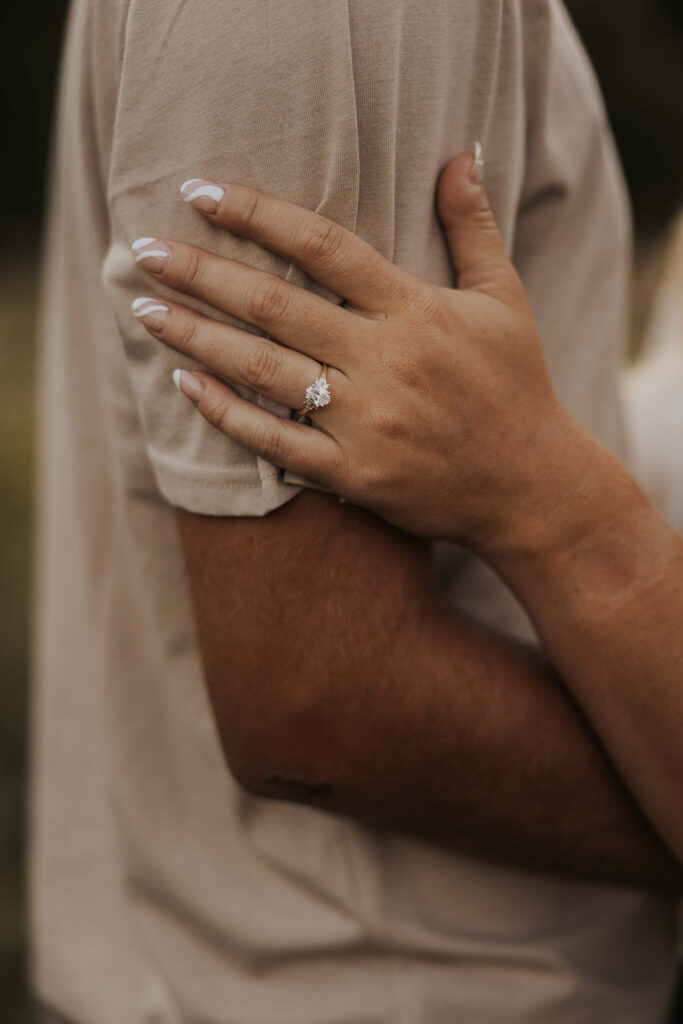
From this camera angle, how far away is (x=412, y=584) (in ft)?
3.20

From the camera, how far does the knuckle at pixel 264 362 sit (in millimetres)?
867

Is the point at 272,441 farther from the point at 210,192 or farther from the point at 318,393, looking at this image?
the point at 210,192

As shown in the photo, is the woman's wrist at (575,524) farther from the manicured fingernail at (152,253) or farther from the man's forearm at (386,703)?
the manicured fingernail at (152,253)

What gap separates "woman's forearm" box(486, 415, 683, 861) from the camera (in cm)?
98

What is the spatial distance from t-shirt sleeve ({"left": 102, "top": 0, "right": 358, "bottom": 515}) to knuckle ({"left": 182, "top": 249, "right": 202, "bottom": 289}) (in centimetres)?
2

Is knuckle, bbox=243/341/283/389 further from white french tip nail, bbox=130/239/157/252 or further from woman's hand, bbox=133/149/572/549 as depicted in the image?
white french tip nail, bbox=130/239/157/252

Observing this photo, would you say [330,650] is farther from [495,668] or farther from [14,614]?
[14,614]

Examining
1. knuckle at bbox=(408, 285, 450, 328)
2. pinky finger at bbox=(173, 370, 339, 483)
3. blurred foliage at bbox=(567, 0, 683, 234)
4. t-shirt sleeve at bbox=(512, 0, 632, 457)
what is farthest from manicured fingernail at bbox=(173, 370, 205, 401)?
blurred foliage at bbox=(567, 0, 683, 234)

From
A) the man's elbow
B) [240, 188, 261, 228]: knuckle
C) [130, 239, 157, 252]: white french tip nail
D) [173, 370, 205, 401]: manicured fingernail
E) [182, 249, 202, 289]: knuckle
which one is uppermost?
[240, 188, 261, 228]: knuckle

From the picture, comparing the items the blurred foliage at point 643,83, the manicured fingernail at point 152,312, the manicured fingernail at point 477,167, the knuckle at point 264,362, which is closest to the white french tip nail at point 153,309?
the manicured fingernail at point 152,312

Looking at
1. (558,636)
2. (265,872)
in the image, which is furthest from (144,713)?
(558,636)

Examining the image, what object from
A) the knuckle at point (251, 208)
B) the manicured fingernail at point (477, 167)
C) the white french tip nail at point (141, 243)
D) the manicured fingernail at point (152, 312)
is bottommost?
the manicured fingernail at point (152, 312)

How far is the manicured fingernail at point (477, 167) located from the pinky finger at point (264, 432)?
12.8 inches

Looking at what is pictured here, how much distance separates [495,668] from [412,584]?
0.16 meters
